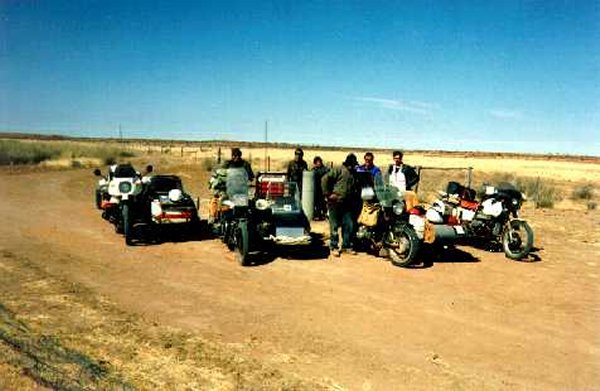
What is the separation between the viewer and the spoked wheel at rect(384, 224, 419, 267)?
9.66 meters

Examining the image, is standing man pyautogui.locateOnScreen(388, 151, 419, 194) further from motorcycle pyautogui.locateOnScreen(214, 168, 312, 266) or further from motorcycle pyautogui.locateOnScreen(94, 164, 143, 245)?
motorcycle pyautogui.locateOnScreen(94, 164, 143, 245)

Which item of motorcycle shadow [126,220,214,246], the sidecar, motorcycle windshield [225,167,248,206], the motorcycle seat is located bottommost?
motorcycle shadow [126,220,214,246]

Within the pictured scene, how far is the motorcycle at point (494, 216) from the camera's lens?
10836 millimetres

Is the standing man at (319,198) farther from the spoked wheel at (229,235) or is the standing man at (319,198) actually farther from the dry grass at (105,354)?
the dry grass at (105,354)

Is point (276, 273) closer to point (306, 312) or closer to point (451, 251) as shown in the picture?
point (306, 312)

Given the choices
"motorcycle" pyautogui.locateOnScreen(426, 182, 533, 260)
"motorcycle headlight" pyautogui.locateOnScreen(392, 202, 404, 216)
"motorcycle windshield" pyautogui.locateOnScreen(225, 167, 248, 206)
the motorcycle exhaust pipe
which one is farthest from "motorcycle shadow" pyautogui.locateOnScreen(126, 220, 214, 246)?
"motorcycle" pyautogui.locateOnScreen(426, 182, 533, 260)

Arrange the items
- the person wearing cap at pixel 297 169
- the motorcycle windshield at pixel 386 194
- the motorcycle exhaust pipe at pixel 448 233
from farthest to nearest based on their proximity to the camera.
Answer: the person wearing cap at pixel 297 169 < the motorcycle windshield at pixel 386 194 < the motorcycle exhaust pipe at pixel 448 233

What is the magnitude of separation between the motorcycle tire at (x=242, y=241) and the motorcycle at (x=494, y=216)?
3.63m

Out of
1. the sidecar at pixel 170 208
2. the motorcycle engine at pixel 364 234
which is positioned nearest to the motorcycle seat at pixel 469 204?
the motorcycle engine at pixel 364 234

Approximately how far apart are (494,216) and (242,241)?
511 cm

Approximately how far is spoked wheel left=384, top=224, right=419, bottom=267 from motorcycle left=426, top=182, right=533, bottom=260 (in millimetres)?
A: 934

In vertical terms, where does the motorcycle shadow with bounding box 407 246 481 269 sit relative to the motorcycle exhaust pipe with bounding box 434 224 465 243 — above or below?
below

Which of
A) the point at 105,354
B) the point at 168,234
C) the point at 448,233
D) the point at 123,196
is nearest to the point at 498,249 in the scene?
the point at 448,233

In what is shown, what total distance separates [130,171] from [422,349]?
29.5ft
